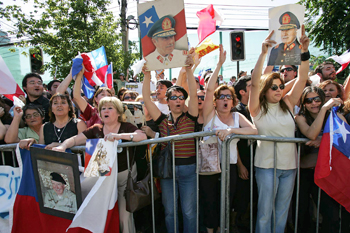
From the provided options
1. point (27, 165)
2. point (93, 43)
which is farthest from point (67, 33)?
point (27, 165)

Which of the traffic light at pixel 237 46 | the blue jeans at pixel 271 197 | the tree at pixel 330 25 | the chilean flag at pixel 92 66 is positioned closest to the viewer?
the blue jeans at pixel 271 197

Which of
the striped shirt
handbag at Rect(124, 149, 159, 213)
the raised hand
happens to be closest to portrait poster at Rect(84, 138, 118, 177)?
handbag at Rect(124, 149, 159, 213)

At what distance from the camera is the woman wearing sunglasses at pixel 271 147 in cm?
295

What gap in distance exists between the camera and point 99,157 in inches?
112

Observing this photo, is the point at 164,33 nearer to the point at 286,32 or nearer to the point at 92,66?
the point at 286,32

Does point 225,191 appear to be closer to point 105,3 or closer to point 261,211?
point 261,211

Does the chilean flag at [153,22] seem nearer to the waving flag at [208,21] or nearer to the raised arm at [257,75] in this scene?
the raised arm at [257,75]

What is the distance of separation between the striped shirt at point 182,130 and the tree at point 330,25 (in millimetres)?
10203

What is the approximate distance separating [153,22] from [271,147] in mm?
2100

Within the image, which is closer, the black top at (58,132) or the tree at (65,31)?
the black top at (58,132)

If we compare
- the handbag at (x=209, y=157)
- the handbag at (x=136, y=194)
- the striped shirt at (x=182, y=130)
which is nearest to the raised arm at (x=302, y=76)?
the handbag at (x=209, y=157)

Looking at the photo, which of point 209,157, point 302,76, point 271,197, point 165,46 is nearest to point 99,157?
point 209,157

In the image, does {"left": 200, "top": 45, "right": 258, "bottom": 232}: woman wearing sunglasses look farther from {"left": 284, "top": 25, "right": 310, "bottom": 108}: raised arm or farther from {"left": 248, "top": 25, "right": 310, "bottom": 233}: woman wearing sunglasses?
{"left": 284, "top": 25, "right": 310, "bottom": 108}: raised arm

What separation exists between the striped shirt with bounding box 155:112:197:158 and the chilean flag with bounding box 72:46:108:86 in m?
1.62
